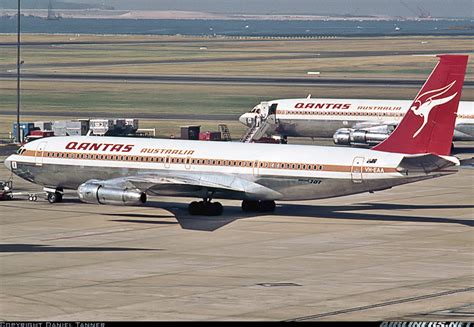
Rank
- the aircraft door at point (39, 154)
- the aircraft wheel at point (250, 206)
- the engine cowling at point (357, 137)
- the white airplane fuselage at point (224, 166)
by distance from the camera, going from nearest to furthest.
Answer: the white airplane fuselage at point (224, 166)
the aircraft wheel at point (250, 206)
the aircraft door at point (39, 154)
the engine cowling at point (357, 137)

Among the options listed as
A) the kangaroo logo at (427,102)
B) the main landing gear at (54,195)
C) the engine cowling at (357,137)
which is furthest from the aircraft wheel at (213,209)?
the engine cowling at (357,137)

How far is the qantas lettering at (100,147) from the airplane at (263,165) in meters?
0.06

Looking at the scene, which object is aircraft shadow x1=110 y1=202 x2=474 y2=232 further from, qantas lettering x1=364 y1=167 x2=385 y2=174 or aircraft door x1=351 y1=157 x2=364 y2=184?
qantas lettering x1=364 y1=167 x2=385 y2=174

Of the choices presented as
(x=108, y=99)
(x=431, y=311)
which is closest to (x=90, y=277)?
(x=431, y=311)

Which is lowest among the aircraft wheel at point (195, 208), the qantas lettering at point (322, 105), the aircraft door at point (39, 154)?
the aircraft wheel at point (195, 208)

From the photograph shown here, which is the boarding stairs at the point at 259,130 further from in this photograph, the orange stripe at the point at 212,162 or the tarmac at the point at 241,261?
the orange stripe at the point at 212,162

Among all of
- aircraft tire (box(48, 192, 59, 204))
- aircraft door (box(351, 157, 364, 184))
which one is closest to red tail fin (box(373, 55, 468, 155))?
aircraft door (box(351, 157, 364, 184))

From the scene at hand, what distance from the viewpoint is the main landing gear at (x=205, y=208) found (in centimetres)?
6994

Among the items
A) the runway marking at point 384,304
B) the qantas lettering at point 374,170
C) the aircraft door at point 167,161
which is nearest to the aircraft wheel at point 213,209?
the aircraft door at point 167,161

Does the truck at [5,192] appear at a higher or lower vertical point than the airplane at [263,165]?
lower

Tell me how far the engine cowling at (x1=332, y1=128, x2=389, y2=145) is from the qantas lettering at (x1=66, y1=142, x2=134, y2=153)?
40515mm

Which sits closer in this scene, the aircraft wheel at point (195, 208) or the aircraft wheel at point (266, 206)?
the aircraft wheel at point (195, 208)

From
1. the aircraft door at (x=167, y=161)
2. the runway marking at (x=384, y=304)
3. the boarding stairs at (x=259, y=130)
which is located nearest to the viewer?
the runway marking at (x=384, y=304)

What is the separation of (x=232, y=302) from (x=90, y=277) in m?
8.00
